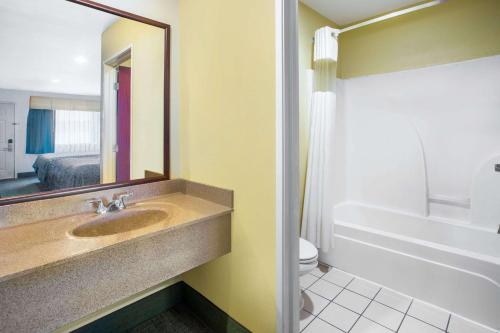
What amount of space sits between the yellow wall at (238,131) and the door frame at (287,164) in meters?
0.04

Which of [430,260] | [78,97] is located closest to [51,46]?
[78,97]

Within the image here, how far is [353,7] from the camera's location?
8.03 feet

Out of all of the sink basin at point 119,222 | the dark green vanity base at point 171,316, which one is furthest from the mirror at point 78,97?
the dark green vanity base at point 171,316

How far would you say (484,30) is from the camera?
212 centimetres

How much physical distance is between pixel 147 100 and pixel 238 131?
72 centimetres

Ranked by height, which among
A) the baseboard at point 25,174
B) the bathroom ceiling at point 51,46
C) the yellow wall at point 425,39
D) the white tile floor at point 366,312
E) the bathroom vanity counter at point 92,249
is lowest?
the white tile floor at point 366,312

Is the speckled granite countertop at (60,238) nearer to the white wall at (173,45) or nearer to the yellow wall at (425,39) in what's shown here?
the white wall at (173,45)

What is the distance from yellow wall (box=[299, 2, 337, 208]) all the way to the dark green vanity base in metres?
1.30

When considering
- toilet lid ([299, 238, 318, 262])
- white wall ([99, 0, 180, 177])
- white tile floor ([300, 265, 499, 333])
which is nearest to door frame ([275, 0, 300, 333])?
toilet lid ([299, 238, 318, 262])

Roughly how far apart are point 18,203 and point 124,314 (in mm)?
877

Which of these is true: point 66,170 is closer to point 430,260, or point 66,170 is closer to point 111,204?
point 111,204

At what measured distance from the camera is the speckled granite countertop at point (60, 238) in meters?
0.85

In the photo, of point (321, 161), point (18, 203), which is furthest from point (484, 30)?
point (18, 203)

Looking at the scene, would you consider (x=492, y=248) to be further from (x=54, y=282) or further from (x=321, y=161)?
(x=54, y=282)
